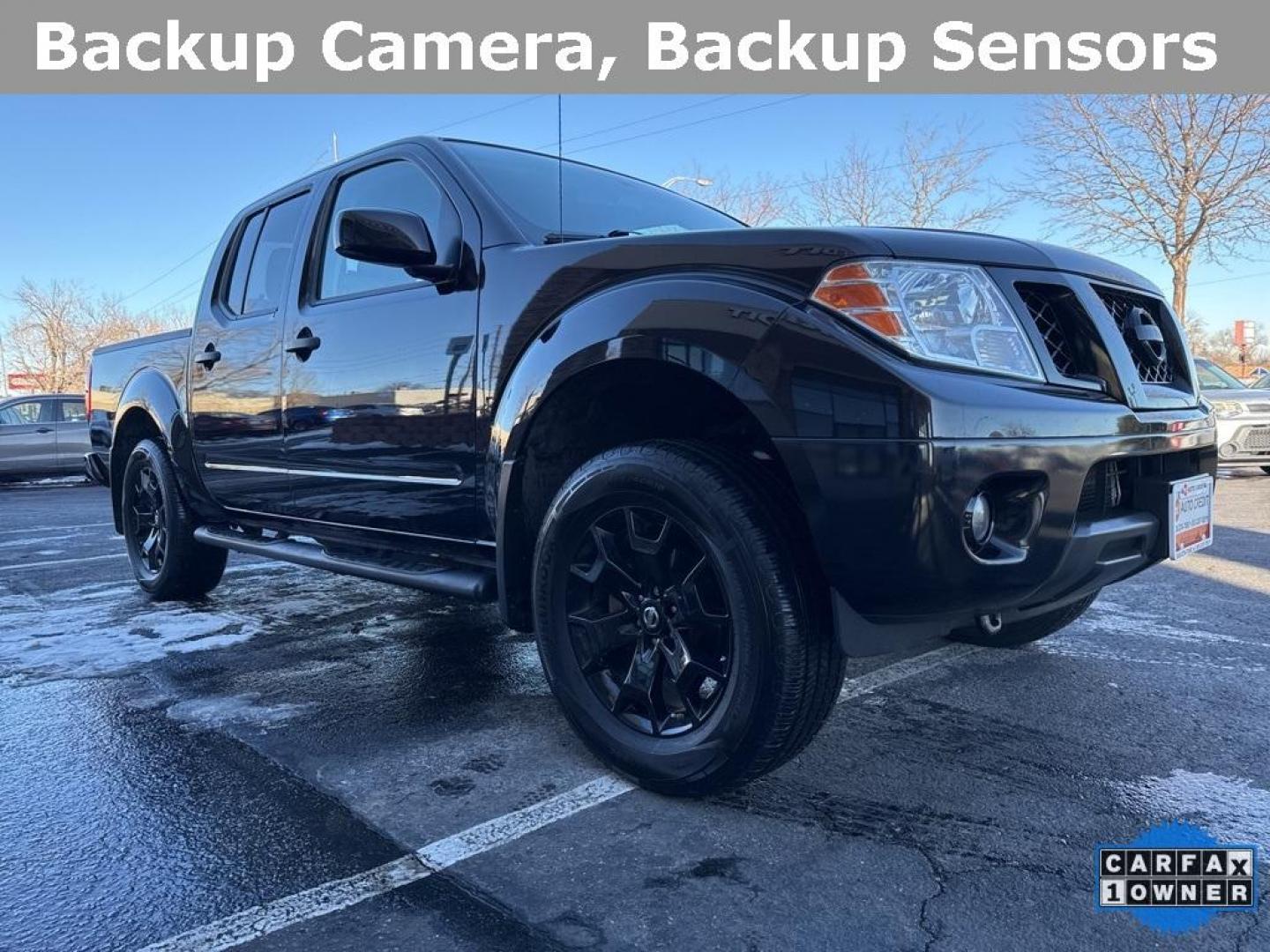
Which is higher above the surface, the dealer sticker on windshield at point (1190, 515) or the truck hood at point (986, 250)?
Result: the truck hood at point (986, 250)

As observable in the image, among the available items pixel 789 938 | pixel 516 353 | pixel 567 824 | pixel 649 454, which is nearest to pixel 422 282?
pixel 516 353

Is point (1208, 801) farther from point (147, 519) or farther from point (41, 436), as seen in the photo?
point (41, 436)

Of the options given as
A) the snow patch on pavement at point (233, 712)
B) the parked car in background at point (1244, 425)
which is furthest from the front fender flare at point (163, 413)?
the parked car in background at point (1244, 425)

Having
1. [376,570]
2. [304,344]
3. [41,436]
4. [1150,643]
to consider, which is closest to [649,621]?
[376,570]

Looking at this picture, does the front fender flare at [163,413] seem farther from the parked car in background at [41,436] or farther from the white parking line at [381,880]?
the parked car in background at [41,436]

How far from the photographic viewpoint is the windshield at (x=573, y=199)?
2.96 m

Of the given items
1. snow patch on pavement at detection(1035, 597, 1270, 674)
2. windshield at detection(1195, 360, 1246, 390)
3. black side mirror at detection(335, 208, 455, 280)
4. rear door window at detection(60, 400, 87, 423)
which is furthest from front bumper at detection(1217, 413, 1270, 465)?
rear door window at detection(60, 400, 87, 423)

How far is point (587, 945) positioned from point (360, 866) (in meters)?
0.59

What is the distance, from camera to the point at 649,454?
2.24m

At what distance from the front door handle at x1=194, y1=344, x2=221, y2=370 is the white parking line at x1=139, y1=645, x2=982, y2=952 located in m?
2.81

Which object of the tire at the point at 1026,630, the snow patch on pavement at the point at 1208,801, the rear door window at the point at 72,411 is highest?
the rear door window at the point at 72,411

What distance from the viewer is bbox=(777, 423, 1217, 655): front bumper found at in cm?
186

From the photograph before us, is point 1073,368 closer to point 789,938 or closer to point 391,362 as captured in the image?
point 789,938

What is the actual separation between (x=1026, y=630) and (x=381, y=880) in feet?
8.27
